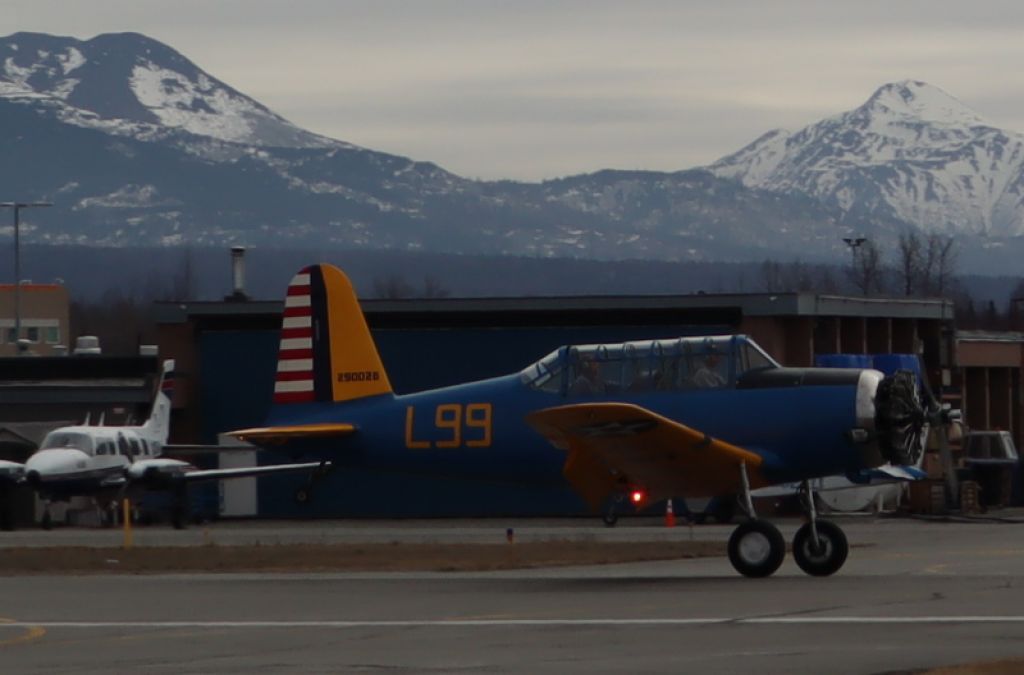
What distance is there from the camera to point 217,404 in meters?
49.0

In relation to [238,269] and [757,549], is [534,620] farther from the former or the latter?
[238,269]

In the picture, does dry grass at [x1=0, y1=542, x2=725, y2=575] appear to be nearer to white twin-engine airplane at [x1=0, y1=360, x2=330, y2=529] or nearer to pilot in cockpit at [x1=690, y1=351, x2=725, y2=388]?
pilot in cockpit at [x1=690, y1=351, x2=725, y2=388]

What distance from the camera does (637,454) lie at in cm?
2145

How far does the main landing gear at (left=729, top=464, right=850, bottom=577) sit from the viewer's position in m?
21.1

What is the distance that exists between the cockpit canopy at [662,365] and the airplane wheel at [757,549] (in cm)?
175

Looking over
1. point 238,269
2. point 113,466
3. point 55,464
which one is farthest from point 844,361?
point 238,269

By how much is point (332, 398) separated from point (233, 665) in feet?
34.8

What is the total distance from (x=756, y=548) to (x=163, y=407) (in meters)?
26.6

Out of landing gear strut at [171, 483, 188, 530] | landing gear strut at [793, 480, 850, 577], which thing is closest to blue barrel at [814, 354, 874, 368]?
landing gear strut at [171, 483, 188, 530]

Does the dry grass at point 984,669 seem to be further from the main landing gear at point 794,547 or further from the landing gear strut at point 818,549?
the landing gear strut at point 818,549

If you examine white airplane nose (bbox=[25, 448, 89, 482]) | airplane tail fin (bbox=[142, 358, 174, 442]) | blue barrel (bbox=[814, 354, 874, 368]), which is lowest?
white airplane nose (bbox=[25, 448, 89, 482])

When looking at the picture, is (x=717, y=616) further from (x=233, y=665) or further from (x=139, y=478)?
(x=139, y=478)

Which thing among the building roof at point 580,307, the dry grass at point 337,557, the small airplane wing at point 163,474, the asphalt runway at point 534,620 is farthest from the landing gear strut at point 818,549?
the building roof at point 580,307

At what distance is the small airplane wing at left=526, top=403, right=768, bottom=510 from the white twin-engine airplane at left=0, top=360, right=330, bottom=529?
805 inches
